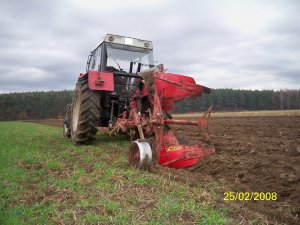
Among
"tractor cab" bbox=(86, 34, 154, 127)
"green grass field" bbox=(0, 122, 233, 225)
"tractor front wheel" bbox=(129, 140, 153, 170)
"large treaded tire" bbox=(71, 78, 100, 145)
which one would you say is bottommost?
"green grass field" bbox=(0, 122, 233, 225)

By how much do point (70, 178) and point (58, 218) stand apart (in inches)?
53.7

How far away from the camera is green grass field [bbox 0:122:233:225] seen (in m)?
2.92

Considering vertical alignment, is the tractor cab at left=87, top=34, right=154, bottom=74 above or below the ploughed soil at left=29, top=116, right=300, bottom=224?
above

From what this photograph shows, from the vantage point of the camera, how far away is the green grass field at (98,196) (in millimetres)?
2916

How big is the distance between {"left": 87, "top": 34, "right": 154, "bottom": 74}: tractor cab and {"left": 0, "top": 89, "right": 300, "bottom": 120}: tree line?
157 feet

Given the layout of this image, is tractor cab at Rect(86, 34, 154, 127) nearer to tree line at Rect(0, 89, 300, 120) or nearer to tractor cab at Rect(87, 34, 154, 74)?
tractor cab at Rect(87, 34, 154, 74)

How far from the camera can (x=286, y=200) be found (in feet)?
11.3

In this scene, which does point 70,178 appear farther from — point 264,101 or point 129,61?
point 264,101

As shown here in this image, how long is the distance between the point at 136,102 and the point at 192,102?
180 feet
